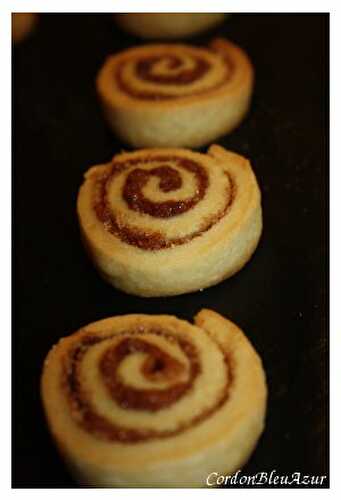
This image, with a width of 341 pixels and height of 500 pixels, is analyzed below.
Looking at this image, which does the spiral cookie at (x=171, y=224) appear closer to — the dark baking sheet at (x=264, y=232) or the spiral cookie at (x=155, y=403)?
the dark baking sheet at (x=264, y=232)

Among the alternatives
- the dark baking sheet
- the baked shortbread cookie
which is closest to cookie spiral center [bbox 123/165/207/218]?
the dark baking sheet

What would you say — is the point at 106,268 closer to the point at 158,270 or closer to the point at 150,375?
the point at 158,270

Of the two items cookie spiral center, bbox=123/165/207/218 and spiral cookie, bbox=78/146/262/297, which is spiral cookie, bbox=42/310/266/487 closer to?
spiral cookie, bbox=78/146/262/297

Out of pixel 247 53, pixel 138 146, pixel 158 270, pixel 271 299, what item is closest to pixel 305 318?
pixel 271 299

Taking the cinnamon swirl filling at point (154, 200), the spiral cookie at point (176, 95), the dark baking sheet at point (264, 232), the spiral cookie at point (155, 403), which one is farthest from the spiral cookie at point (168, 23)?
the spiral cookie at point (155, 403)

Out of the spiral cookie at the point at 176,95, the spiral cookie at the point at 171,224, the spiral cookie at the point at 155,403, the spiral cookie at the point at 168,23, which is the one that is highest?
the spiral cookie at the point at 168,23

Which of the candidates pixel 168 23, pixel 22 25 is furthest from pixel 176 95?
pixel 22 25

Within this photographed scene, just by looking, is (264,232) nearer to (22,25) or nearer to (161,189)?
(161,189)

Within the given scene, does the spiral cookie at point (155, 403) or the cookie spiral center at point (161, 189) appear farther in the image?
the cookie spiral center at point (161, 189)
